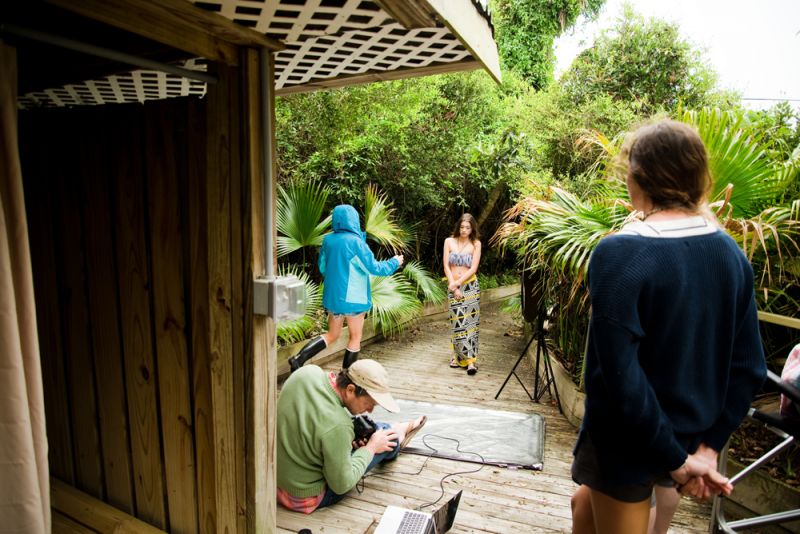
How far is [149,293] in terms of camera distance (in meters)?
2.02

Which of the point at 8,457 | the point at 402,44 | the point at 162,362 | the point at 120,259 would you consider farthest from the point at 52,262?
the point at 402,44

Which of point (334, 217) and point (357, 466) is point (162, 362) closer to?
point (357, 466)

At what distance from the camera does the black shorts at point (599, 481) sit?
4.67 feet

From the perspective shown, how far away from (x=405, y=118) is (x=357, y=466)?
249 inches

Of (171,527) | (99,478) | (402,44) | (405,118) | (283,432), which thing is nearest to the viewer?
(402,44)

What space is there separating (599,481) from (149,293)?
6.15 feet

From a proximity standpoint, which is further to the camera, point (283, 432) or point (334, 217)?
point (334, 217)

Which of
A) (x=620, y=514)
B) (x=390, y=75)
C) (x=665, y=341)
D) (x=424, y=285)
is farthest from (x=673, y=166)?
(x=424, y=285)

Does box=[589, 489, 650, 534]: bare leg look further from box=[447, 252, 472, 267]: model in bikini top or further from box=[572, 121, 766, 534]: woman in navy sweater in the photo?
box=[447, 252, 472, 267]: model in bikini top

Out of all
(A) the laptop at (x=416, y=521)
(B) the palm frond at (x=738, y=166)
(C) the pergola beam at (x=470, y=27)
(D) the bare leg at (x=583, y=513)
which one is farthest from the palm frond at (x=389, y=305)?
(C) the pergola beam at (x=470, y=27)

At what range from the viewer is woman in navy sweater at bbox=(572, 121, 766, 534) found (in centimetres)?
127

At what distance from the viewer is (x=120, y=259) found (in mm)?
2047

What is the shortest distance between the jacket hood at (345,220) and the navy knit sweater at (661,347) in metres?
3.71

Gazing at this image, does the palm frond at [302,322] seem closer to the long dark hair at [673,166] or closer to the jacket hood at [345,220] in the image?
the jacket hood at [345,220]
